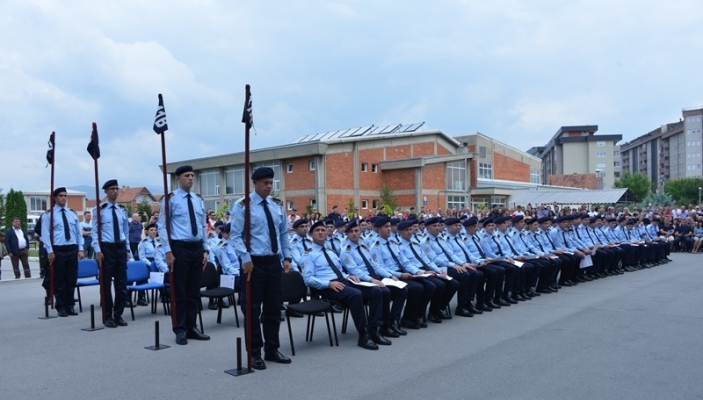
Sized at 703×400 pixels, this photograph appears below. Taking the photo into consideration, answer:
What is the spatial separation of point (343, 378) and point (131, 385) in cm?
208

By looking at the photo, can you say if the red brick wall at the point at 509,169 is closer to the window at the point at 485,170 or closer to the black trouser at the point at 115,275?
the window at the point at 485,170

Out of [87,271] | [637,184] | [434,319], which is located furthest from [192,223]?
[637,184]

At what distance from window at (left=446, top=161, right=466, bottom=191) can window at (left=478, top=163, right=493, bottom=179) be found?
18.9 ft

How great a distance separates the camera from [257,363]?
613cm

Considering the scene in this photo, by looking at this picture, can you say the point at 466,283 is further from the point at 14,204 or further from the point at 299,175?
the point at 299,175

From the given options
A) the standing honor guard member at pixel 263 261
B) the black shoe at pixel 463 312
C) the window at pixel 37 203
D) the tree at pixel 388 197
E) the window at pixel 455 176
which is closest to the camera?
the standing honor guard member at pixel 263 261

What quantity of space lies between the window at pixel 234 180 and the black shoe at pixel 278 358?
37422mm

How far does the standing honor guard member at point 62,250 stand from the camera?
9430 millimetres

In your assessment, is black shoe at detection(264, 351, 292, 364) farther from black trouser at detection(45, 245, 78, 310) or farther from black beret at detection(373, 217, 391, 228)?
black trouser at detection(45, 245, 78, 310)

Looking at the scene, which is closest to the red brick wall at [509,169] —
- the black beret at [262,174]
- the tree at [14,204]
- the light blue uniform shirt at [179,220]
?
the tree at [14,204]

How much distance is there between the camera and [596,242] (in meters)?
14.7

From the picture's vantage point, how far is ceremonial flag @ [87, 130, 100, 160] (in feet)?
28.6

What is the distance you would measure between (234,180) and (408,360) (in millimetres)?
38874

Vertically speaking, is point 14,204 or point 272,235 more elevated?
point 14,204
